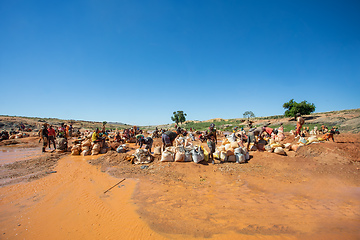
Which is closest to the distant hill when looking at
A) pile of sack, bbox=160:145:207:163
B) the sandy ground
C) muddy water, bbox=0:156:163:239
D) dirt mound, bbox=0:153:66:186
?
the sandy ground

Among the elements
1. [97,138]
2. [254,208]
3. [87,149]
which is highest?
[97,138]

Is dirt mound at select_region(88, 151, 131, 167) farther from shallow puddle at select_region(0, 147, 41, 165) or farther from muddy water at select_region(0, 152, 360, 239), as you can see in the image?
shallow puddle at select_region(0, 147, 41, 165)

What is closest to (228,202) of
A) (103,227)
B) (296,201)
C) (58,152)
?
(296,201)

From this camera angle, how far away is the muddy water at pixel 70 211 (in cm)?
254

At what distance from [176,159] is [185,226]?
11.3 ft

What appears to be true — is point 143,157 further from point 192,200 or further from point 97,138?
point 97,138

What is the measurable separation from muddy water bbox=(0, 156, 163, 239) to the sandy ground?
0.02 meters

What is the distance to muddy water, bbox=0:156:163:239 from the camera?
2539 mm

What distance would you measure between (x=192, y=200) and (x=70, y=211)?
8.01 feet

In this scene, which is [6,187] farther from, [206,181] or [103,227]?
[206,181]

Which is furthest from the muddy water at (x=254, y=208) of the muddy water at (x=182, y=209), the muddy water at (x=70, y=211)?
the muddy water at (x=70, y=211)

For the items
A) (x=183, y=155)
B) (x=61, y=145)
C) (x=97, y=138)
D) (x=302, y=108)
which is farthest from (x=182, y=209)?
(x=302, y=108)

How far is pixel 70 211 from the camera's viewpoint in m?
3.14

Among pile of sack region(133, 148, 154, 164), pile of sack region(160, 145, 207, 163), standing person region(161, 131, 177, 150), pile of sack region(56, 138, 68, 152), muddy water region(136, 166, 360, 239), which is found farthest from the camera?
pile of sack region(56, 138, 68, 152)
